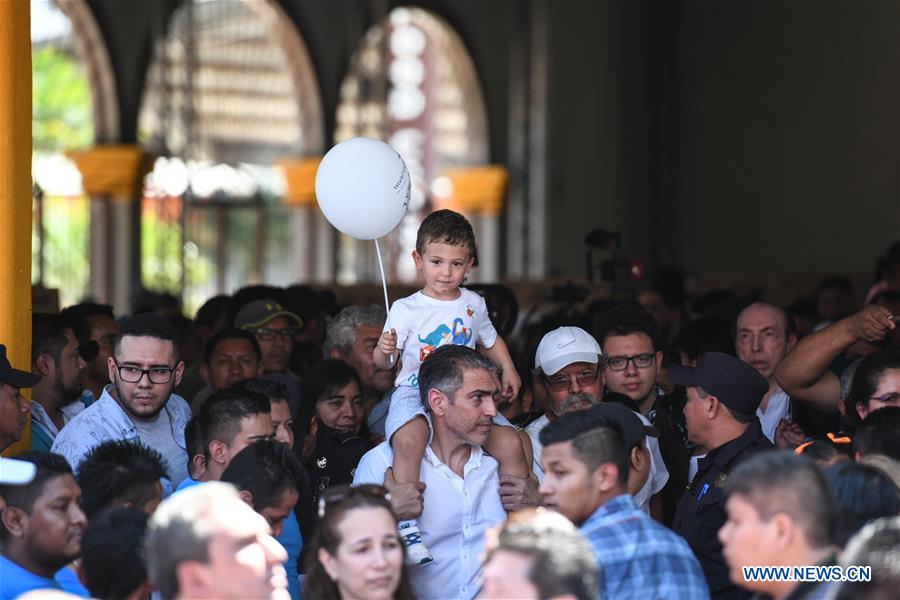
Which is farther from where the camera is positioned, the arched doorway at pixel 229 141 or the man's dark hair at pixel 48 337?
the arched doorway at pixel 229 141

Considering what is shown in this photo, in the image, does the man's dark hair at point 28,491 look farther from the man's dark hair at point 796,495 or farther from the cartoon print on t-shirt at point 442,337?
the man's dark hair at point 796,495

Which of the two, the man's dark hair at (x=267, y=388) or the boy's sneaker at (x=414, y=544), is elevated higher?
the man's dark hair at (x=267, y=388)

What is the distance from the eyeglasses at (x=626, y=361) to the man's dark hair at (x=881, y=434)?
1.46m

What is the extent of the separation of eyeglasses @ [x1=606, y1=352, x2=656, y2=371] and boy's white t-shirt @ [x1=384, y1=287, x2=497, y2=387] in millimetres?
688

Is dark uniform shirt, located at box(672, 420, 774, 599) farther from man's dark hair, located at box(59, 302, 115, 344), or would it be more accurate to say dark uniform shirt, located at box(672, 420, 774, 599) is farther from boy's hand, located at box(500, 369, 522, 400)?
man's dark hair, located at box(59, 302, 115, 344)

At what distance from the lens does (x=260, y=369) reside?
262 inches

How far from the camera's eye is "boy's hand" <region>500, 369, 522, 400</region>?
5.24 meters

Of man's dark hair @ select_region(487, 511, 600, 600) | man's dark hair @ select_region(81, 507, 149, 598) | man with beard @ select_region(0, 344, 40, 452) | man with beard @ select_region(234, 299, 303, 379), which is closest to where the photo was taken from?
man's dark hair @ select_region(487, 511, 600, 600)

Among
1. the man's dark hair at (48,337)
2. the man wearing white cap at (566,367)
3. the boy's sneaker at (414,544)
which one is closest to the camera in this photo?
the boy's sneaker at (414,544)

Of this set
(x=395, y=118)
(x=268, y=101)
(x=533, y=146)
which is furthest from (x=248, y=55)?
(x=533, y=146)

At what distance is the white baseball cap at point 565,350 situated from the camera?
17.4 feet

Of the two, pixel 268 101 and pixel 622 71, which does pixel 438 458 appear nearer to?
pixel 268 101

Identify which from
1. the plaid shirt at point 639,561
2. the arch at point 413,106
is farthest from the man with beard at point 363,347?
the arch at point 413,106

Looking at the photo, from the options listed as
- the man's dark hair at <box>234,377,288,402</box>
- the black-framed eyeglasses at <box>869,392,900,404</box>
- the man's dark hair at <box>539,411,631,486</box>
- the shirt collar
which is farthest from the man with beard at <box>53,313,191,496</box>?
the black-framed eyeglasses at <box>869,392,900,404</box>
